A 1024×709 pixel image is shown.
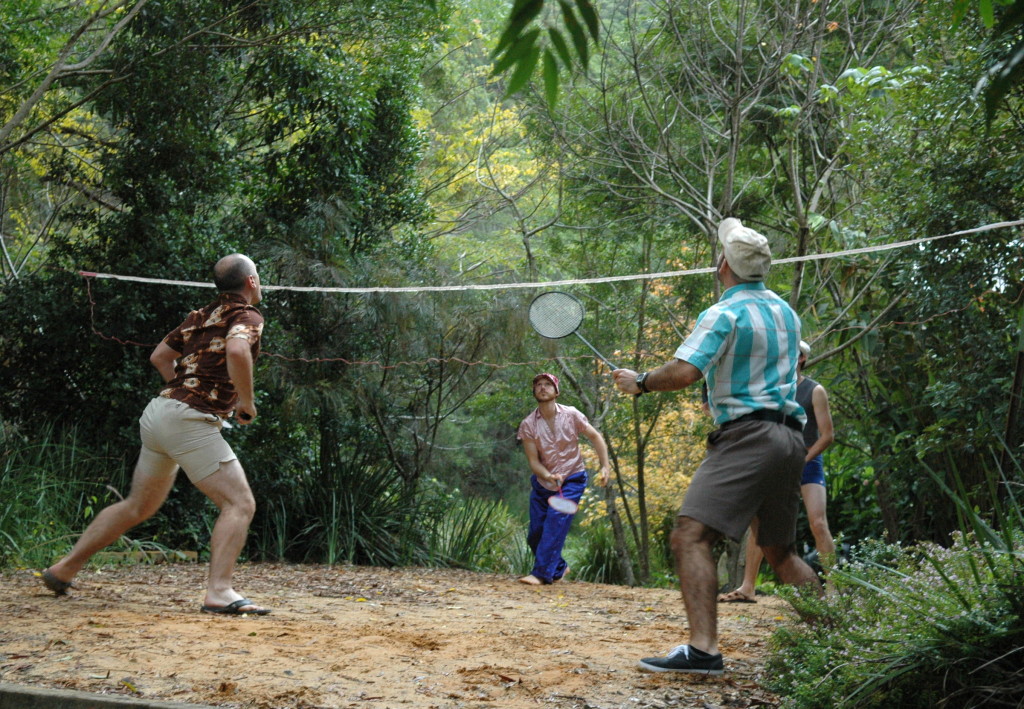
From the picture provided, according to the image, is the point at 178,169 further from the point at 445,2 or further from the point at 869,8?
the point at 869,8

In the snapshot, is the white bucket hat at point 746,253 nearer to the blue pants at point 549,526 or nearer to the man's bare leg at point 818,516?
the man's bare leg at point 818,516

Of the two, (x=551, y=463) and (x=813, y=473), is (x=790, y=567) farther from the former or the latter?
(x=551, y=463)

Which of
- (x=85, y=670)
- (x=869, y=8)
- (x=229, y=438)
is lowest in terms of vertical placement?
(x=85, y=670)

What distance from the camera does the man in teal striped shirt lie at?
442 cm

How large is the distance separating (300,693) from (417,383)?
33.6 feet

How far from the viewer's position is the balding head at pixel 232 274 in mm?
6129

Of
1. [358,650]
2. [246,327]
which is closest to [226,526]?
[246,327]

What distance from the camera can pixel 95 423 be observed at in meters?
11.2

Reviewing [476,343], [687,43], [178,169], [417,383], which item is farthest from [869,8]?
[178,169]

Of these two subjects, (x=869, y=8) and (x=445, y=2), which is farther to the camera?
(x=869, y=8)

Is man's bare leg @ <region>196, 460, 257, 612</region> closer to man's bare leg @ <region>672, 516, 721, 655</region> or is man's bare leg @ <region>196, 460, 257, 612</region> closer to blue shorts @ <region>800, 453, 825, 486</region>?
man's bare leg @ <region>672, 516, 721, 655</region>

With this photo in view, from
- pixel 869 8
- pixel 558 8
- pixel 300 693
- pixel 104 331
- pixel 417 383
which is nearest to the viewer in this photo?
pixel 558 8

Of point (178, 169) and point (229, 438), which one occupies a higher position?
point (178, 169)

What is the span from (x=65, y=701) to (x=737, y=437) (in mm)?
2931
